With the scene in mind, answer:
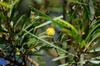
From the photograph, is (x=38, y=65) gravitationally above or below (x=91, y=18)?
below

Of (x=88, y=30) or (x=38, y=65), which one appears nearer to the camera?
(x=88, y=30)

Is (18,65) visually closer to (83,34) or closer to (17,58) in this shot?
(17,58)

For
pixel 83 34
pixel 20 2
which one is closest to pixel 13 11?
pixel 20 2

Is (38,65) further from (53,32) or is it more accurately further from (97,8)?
(97,8)

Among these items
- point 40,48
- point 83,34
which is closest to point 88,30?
point 83,34

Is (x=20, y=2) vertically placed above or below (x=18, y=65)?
above

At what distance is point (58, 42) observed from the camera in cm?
65

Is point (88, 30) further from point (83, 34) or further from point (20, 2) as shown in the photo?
point (20, 2)

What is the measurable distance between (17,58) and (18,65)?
0.04 metres

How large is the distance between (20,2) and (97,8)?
6.9 inches

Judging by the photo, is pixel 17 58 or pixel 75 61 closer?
pixel 75 61

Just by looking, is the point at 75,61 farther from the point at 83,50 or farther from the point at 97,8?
the point at 97,8

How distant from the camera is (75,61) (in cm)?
59

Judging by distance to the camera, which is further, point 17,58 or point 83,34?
point 17,58
